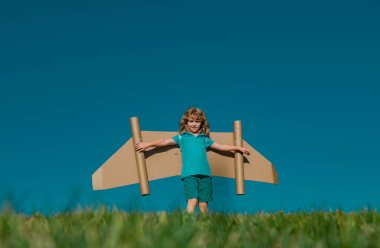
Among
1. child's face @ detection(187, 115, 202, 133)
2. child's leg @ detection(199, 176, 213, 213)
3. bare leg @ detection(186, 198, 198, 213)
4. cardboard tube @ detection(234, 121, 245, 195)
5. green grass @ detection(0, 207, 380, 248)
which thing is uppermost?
child's face @ detection(187, 115, 202, 133)

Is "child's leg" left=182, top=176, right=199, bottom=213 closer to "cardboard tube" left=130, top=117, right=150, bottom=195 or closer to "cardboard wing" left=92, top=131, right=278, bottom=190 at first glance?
"cardboard wing" left=92, top=131, right=278, bottom=190

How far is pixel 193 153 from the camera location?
22.3 ft

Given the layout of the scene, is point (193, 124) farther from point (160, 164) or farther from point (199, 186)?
point (199, 186)

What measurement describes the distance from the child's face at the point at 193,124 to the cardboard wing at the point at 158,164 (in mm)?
290

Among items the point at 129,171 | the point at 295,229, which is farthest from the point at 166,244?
the point at 129,171

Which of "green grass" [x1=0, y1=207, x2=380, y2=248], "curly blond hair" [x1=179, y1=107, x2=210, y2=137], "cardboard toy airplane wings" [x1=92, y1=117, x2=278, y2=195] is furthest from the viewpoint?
"curly blond hair" [x1=179, y1=107, x2=210, y2=137]

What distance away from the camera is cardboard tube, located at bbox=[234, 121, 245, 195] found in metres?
7.07

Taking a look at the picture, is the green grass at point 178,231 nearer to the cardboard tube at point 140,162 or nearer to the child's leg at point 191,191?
the child's leg at point 191,191

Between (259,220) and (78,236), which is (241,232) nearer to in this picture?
(259,220)

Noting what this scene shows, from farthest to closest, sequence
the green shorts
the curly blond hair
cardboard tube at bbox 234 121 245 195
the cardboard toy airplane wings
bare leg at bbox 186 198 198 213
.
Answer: cardboard tube at bbox 234 121 245 195 → the curly blond hair → the cardboard toy airplane wings → the green shorts → bare leg at bbox 186 198 198 213

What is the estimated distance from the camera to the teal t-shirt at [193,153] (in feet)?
22.0

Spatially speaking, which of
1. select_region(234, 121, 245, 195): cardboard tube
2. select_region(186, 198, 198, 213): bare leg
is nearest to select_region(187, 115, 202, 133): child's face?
select_region(234, 121, 245, 195): cardboard tube

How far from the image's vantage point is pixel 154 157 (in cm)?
704

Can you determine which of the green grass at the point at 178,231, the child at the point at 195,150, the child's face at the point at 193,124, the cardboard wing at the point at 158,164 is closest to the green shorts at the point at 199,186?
the child at the point at 195,150
